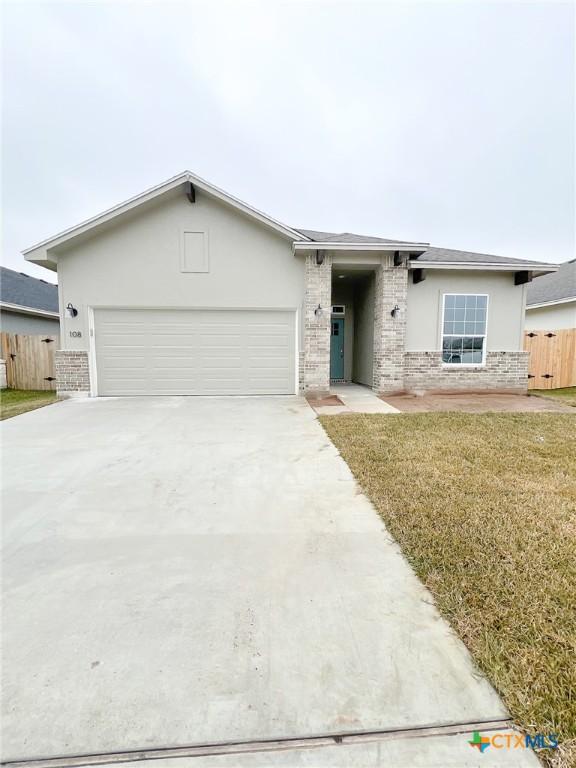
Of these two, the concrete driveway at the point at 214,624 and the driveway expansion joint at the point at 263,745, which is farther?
the concrete driveway at the point at 214,624

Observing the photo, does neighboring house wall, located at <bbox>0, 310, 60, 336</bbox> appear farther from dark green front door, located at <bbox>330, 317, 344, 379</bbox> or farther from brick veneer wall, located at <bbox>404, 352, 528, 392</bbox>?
brick veneer wall, located at <bbox>404, 352, 528, 392</bbox>

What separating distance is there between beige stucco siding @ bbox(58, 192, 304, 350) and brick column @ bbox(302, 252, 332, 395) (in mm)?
1088

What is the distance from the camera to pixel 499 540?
2416 mm

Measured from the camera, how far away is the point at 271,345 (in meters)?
9.26

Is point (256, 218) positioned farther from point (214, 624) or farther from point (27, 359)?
point (27, 359)

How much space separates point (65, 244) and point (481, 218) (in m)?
25.3

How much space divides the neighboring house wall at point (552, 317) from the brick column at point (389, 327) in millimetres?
9066

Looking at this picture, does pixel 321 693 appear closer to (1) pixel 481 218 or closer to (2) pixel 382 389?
(2) pixel 382 389

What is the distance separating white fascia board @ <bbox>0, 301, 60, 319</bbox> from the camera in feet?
41.1

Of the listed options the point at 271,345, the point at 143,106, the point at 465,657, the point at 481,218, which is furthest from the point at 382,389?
the point at 481,218

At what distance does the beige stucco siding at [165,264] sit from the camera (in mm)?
8914

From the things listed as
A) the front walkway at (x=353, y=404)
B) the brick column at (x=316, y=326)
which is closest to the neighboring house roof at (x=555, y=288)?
the front walkway at (x=353, y=404)

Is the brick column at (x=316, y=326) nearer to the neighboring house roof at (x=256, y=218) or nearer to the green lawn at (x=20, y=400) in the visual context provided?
the neighboring house roof at (x=256, y=218)

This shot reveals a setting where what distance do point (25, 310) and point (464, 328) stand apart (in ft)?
51.7
